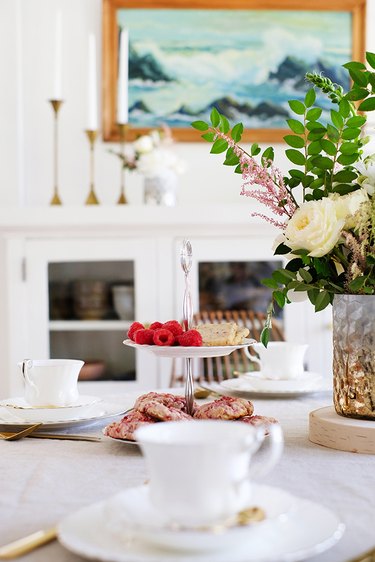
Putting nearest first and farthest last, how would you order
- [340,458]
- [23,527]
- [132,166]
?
1. [23,527]
2. [340,458]
3. [132,166]

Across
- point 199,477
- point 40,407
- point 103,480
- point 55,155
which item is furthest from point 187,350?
point 55,155

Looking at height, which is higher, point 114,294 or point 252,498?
point 114,294

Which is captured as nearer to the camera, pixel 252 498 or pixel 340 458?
pixel 252 498

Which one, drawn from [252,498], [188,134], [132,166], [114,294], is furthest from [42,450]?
[188,134]

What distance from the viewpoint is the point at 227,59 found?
3.47m

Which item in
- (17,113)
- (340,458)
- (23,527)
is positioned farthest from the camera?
(17,113)

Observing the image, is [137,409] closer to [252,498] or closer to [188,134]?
[252,498]

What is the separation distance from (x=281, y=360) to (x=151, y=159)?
163 cm

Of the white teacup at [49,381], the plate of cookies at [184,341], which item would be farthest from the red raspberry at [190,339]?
the white teacup at [49,381]

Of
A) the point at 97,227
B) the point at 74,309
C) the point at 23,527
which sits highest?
the point at 97,227

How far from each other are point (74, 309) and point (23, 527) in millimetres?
2249

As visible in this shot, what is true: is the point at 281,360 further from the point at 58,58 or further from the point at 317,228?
the point at 58,58

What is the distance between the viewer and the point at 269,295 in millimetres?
2969

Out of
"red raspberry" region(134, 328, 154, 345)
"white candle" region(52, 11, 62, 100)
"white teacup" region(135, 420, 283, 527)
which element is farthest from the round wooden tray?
"white candle" region(52, 11, 62, 100)
